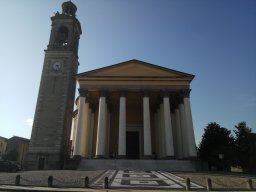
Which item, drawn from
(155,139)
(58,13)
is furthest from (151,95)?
(58,13)

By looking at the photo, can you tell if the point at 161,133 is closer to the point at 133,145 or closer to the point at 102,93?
the point at 133,145

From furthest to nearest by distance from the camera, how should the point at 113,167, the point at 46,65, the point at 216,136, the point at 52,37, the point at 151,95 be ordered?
the point at 216,136, the point at 52,37, the point at 46,65, the point at 151,95, the point at 113,167

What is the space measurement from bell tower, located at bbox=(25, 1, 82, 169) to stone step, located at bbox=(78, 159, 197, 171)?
19.9 feet

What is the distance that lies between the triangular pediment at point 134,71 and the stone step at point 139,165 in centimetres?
1063

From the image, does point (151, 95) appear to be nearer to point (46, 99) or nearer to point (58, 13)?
point (46, 99)

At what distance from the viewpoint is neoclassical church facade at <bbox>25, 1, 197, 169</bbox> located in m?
27.1

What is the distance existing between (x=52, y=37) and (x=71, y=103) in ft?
34.3

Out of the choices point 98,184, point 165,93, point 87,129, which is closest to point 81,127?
point 87,129

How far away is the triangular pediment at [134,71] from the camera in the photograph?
97.1 ft

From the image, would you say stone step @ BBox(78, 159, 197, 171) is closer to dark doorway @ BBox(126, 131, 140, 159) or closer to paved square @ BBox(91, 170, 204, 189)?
paved square @ BBox(91, 170, 204, 189)

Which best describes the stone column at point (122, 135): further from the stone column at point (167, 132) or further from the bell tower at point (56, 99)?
the bell tower at point (56, 99)

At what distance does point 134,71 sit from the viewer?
30641 mm

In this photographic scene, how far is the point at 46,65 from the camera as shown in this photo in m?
33.0

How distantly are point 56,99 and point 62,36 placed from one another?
36.3ft
